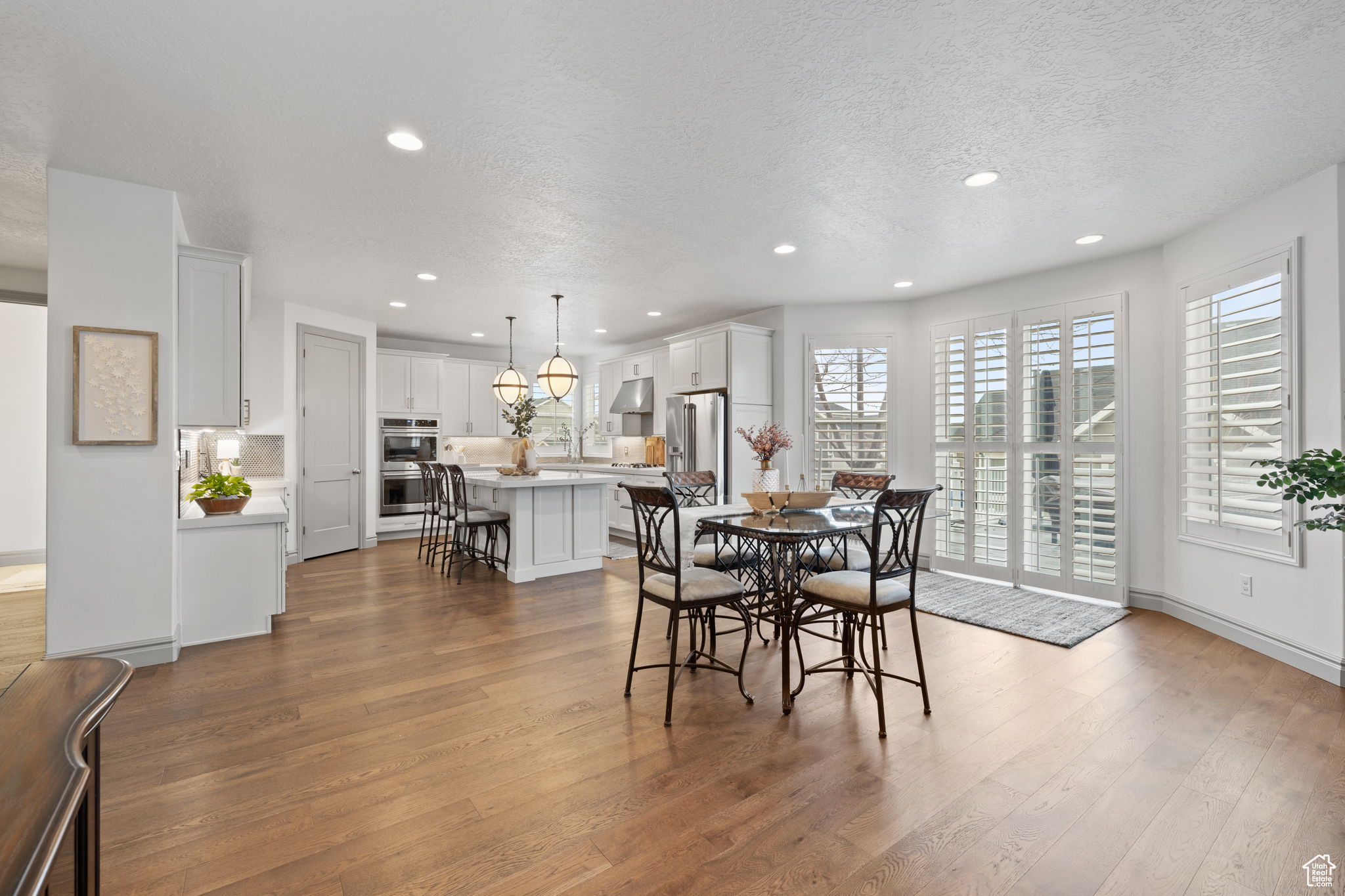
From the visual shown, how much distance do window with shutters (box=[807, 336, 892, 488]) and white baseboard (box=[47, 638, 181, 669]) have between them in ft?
16.5

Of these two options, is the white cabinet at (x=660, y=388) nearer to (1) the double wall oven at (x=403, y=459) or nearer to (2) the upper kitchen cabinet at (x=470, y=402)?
(2) the upper kitchen cabinet at (x=470, y=402)

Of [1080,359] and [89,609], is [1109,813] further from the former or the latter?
[89,609]

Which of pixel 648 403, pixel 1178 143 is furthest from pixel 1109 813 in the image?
pixel 648 403

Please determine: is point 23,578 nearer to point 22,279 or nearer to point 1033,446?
point 22,279

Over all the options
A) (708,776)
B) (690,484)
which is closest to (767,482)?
(690,484)

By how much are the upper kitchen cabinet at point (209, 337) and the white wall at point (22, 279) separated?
2.38m

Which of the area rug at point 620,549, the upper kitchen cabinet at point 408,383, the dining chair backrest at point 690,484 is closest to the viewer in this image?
the dining chair backrest at point 690,484

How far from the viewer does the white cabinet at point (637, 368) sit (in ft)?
26.3

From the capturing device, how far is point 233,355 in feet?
12.2

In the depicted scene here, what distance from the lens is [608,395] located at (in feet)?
29.0

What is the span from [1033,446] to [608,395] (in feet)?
18.3

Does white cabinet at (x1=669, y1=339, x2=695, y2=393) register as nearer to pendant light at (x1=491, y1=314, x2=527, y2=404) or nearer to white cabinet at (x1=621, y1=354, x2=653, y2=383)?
white cabinet at (x1=621, y1=354, x2=653, y2=383)

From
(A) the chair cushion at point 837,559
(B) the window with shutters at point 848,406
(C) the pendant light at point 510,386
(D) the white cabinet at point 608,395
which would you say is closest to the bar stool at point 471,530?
(C) the pendant light at point 510,386

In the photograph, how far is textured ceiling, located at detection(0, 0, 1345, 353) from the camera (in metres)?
2.02
